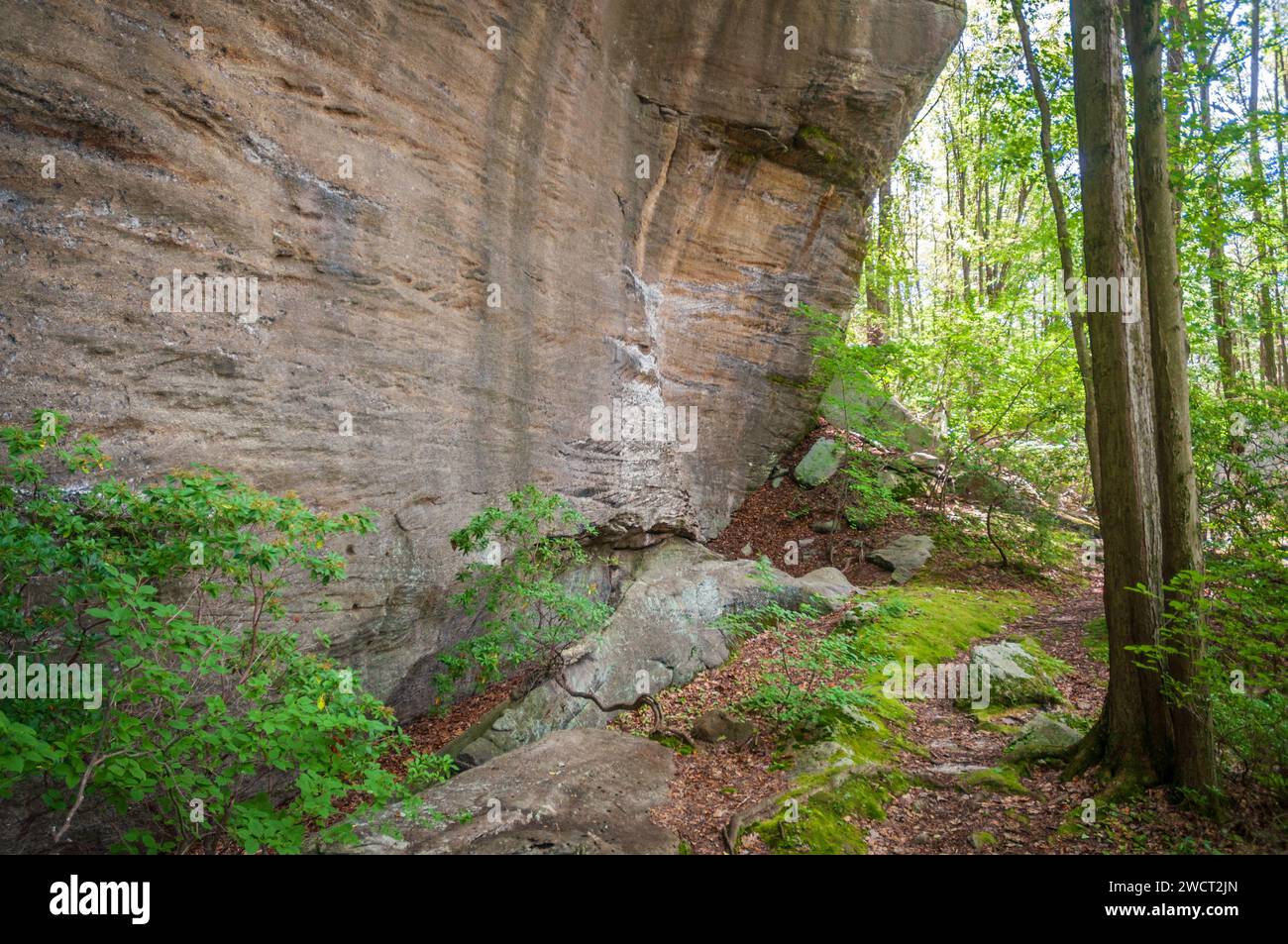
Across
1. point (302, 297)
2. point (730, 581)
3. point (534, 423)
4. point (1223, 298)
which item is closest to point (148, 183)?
point (302, 297)

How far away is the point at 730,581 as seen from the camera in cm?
1045

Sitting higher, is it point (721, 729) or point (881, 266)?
point (881, 266)

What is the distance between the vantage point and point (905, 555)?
1355 cm

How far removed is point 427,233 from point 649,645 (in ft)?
17.7

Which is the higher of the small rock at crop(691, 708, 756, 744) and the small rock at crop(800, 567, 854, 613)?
the small rock at crop(800, 567, 854, 613)

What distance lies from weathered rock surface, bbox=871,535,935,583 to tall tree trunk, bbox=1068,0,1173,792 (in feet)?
23.4

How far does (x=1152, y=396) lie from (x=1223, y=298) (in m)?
9.87

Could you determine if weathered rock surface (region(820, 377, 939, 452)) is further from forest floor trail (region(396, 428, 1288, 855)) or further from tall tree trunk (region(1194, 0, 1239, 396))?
tall tree trunk (region(1194, 0, 1239, 396))

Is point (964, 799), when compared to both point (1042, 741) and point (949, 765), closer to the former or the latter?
point (949, 765)

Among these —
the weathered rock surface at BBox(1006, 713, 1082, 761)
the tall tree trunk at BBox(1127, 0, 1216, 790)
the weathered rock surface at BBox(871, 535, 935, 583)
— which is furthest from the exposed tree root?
the weathered rock surface at BBox(871, 535, 935, 583)

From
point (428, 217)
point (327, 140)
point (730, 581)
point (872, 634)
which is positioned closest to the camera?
point (327, 140)

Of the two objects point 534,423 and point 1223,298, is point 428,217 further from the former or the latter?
point 1223,298

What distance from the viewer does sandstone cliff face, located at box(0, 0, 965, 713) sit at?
5676 mm

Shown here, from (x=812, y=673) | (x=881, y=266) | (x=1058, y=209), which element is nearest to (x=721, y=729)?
(x=812, y=673)
